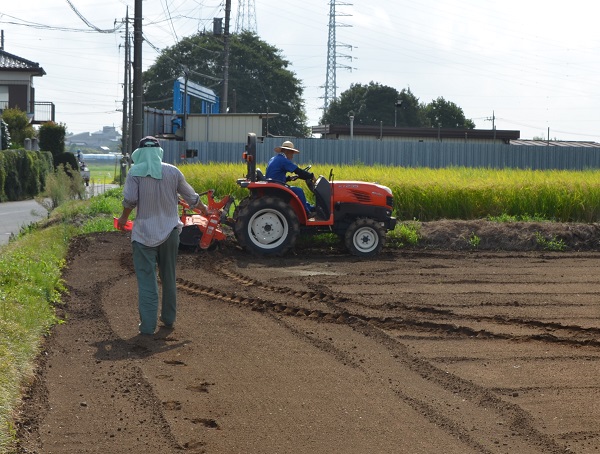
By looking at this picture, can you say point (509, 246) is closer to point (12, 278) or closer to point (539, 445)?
point (12, 278)

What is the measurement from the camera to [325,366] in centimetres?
853

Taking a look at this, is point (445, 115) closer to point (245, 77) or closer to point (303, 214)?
point (245, 77)

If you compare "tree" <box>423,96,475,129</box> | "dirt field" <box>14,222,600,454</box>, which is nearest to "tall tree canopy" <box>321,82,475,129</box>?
"tree" <box>423,96,475,129</box>

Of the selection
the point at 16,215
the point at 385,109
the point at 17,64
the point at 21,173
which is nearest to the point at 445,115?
the point at 385,109

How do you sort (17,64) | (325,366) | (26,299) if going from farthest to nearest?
(17,64)
(26,299)
(325,366)

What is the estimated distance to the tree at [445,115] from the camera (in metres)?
78.0

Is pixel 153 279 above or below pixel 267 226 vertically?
below

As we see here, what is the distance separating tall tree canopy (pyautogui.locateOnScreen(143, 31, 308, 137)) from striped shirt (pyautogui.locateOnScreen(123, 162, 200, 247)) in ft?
226

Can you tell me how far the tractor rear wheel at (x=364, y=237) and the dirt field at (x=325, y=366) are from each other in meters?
1.80

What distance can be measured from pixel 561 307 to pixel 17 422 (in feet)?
23.6

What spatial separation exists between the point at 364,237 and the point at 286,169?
1.88 meters

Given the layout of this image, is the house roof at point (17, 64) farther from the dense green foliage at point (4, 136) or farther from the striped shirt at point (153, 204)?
the striped shirt at point (153, 204)

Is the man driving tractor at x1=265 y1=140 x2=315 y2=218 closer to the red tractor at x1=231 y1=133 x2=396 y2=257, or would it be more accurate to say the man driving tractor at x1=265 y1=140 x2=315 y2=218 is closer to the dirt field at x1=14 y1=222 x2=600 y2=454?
the red tractor at x1=231 y1=133 x2=396 y2=257

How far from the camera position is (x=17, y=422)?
662cm
